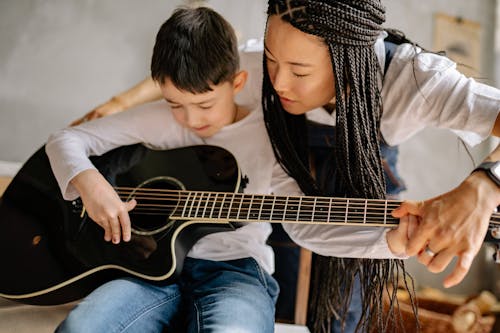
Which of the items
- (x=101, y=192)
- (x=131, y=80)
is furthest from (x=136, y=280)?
(x=131, y=80)

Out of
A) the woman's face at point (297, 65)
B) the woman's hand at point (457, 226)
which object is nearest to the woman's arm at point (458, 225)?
the woman's hand at point (457, 226)

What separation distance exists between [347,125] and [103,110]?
0.82 metres

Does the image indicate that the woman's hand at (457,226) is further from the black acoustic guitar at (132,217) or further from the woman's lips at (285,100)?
the woman's lips at (285,100)

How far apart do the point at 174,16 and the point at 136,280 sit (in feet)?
1.98

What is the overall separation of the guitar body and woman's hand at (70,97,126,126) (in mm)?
324

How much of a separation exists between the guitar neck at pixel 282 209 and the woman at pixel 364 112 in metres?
0.06

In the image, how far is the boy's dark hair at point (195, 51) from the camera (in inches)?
45.3

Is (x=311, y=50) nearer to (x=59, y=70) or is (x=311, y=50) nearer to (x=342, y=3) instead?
(x=342, y=3)

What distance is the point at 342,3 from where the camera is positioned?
1002mm

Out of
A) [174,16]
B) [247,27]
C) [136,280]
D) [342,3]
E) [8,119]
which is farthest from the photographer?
[247,27]

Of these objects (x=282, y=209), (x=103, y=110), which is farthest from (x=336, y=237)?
(x=103, y=110)

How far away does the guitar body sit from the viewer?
112cm

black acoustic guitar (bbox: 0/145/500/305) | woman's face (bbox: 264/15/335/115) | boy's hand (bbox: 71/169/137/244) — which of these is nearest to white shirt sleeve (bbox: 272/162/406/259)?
black acoustic guitar (bbox: 0/145/500/305)

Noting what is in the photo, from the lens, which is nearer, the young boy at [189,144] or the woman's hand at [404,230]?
the woman's hand at [404,230]
